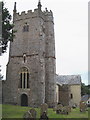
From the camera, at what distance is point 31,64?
31.8 meters

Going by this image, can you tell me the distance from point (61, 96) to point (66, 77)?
827 centimetres

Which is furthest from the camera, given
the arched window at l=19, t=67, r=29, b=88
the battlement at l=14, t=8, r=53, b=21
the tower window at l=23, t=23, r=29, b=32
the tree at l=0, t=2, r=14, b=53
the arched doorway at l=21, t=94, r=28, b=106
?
the tower window at l=23, t=23, r=29, b=32

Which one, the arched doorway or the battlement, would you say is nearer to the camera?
the arched doorway

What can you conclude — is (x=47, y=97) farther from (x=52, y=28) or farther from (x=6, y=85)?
(x=52, y=28)

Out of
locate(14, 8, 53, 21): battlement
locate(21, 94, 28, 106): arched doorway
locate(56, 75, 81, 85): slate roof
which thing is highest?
locate(14, 8, 53, 21): battlement

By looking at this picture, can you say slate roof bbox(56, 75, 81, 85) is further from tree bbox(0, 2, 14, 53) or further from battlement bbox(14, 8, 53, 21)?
tree bbox(0, 2, 14, 53)

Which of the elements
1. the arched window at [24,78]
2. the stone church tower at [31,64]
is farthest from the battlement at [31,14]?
the arched window at [24,78]

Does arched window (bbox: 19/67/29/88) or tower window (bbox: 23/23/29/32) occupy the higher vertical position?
tower window (bbox: 23/23/29/32)

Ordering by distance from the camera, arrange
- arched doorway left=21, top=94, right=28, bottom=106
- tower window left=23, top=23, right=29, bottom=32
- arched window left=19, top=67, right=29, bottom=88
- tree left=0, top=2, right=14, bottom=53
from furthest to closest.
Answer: tower window left=23, top=23, right=29, bottom=32, arched window left=19, top=67, right=29, bottom=88, arched doorway left=21, top=94, right=28, bottom=106, tree left=0, top=2, right=14, bottom=53

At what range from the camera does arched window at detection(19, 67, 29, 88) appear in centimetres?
3175

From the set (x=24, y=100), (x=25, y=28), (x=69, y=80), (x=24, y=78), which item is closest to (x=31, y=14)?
(x=25, y=28)

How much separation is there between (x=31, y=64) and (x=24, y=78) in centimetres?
256

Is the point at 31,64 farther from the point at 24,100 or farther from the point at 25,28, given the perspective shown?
the point at 25,28

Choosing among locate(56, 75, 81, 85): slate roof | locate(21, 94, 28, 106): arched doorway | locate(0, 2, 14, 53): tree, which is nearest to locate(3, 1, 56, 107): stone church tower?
locate(21, 94, 28, 106): arched doorway
